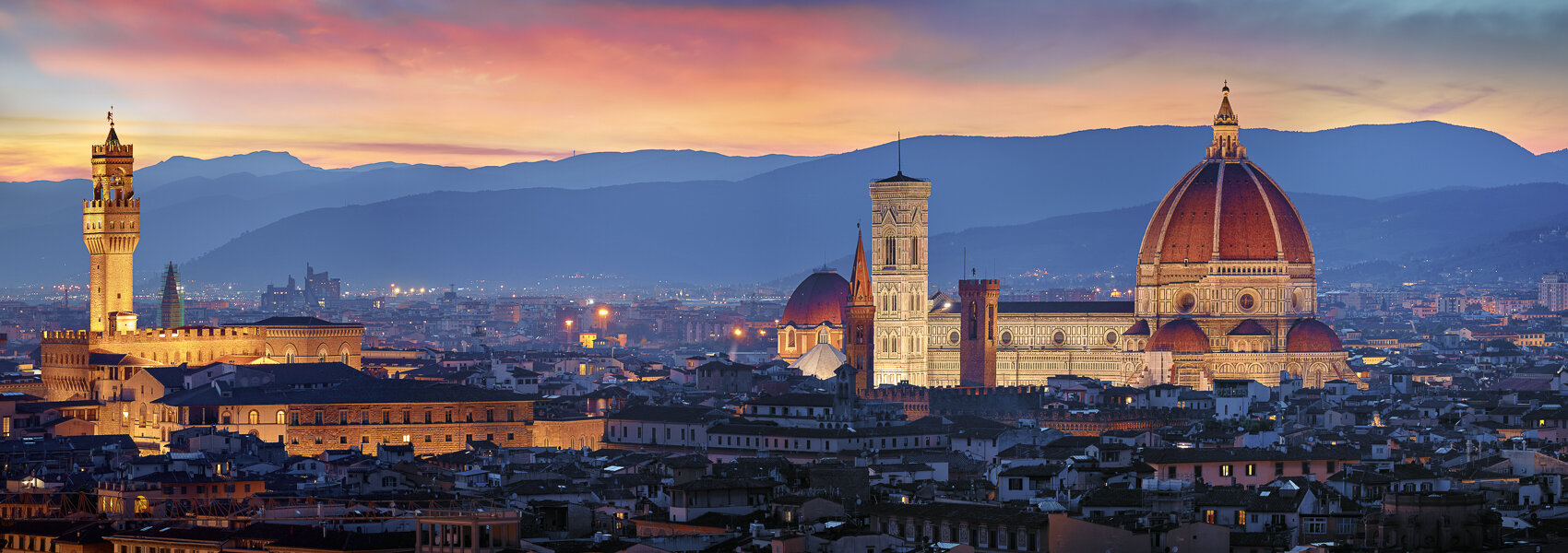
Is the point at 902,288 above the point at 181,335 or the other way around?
above

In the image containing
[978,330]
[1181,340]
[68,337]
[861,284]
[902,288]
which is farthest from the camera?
[978,330]

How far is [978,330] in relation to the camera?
523 ft

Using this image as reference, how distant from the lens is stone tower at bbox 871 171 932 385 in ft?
→ 522

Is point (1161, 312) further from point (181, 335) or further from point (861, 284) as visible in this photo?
point (181, 335)

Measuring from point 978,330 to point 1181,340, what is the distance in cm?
1129

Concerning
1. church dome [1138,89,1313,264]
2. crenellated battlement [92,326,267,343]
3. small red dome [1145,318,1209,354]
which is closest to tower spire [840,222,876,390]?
small red dome [1145,318,1209,354]

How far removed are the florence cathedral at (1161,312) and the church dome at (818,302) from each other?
10.7 meters

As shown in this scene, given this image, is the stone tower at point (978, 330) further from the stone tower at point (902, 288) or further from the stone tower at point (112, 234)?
the stone tower at point (112, 234)

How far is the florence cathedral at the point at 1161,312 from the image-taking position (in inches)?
6176

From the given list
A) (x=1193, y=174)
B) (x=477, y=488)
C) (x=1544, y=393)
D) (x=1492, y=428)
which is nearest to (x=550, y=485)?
(x=477, y=488)

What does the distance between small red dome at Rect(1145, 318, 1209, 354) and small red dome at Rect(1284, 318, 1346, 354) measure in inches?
186

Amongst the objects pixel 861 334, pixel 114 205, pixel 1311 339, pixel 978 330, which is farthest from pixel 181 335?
pixel 1311 339

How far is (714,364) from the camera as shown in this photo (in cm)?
13612

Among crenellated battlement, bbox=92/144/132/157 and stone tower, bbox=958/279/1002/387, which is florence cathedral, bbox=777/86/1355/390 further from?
crenellated battlement, bbox=92/144/132/157
